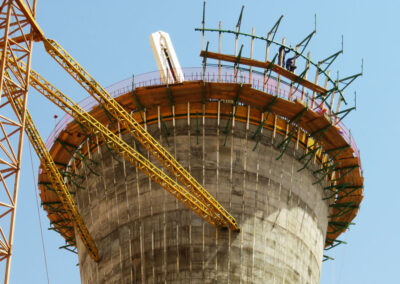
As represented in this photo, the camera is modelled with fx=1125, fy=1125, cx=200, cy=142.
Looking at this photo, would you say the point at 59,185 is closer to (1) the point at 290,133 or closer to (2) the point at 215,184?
(2) the point at 215,184

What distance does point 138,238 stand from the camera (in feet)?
200

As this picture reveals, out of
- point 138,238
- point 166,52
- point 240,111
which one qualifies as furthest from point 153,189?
point 166,52

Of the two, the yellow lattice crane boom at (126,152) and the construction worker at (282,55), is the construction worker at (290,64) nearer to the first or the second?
the construction worker at (282,55)

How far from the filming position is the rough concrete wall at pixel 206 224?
6016cm

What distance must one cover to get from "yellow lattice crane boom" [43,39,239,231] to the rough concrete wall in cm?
138

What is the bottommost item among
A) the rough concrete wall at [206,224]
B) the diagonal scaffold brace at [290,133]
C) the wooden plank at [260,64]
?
the rough concrete wall at [206,224]

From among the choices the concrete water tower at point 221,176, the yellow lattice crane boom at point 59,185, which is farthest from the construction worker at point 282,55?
the yellow lattice crane boom at point 59,185

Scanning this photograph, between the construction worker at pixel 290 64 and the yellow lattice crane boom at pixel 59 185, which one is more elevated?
the construction worker at pixel 290 64

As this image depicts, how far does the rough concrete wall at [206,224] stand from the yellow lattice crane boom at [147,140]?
54.4 inches

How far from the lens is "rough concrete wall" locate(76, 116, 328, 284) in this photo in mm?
60156

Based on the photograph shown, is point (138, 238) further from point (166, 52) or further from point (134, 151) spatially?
point (166, 52)

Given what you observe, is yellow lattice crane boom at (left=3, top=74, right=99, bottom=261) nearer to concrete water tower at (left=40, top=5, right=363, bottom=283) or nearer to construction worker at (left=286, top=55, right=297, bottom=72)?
concrete water tower at (left=40, top=5, right=363, bottom=283)

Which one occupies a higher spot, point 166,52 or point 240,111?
point 166,52

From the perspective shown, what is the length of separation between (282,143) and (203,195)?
7.59 metres
